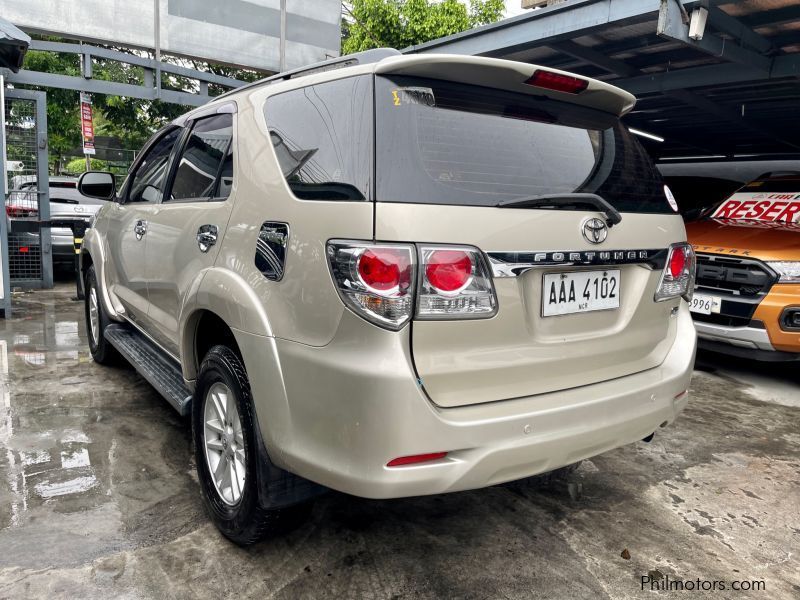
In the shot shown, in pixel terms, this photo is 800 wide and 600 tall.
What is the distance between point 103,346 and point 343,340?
3502 mm

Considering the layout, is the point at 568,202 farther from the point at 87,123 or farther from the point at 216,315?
the point at 87,123

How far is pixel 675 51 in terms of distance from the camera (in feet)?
21.0

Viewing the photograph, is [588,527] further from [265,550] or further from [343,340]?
[343,340]

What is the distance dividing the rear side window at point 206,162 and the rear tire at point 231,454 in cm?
70

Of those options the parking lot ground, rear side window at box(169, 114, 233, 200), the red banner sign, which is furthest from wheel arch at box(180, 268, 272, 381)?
the red banner sign

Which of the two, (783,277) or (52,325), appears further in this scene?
(52,325)

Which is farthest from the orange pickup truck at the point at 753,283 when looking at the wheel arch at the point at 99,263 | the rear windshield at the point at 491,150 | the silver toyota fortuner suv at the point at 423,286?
the wheel arch at the point at 99,263

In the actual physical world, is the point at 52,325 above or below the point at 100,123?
below

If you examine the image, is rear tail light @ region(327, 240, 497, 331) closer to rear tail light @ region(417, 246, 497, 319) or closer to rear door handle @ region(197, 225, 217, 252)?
rear tail light @ region(417, 246, 497, 319)

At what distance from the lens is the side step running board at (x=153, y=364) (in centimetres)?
293

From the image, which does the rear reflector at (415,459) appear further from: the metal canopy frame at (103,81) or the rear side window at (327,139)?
the metal canopy frame at (103,81)

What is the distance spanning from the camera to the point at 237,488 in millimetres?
2402

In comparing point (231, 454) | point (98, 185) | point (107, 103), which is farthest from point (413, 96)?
point (107, 103)

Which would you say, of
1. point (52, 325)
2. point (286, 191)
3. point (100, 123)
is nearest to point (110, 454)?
point (286, 191)
